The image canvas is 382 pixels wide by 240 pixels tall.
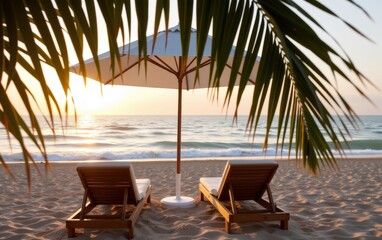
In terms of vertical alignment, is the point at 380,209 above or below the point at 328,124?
below

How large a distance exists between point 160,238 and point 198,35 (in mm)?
3257

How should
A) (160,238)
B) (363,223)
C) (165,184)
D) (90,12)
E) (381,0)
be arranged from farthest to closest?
(165,184) → (363,223) → (160,238) → (381,0) → (90,12)

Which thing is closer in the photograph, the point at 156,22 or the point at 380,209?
the point at 156,22

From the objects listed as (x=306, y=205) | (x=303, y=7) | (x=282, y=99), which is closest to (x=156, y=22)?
(x=303, y=7)

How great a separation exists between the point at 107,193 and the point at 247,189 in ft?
5.27

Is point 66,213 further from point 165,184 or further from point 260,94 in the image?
point 260,94

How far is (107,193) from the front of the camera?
4246mm

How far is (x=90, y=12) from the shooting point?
2.82 ft

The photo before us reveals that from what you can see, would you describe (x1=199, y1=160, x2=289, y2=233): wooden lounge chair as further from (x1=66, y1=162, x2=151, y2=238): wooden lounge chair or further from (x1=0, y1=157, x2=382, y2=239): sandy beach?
(x1=66, y1=162, x2=151, y2=238): wooden lounge chair

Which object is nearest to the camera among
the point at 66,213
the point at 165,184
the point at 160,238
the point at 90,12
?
the point at 90,12

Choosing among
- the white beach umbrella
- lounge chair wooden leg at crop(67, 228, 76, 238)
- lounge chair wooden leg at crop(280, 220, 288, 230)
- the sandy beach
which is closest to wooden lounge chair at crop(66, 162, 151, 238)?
lounge chair wooden leg at crop(67, 228, 76, 238)

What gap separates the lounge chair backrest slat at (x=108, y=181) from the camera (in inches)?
154

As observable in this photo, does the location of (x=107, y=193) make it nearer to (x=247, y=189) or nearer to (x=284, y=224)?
(x=247, y=189)

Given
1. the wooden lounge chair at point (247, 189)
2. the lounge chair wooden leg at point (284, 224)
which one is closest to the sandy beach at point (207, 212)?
the lounge chair wooden leg at point (284, 224)
